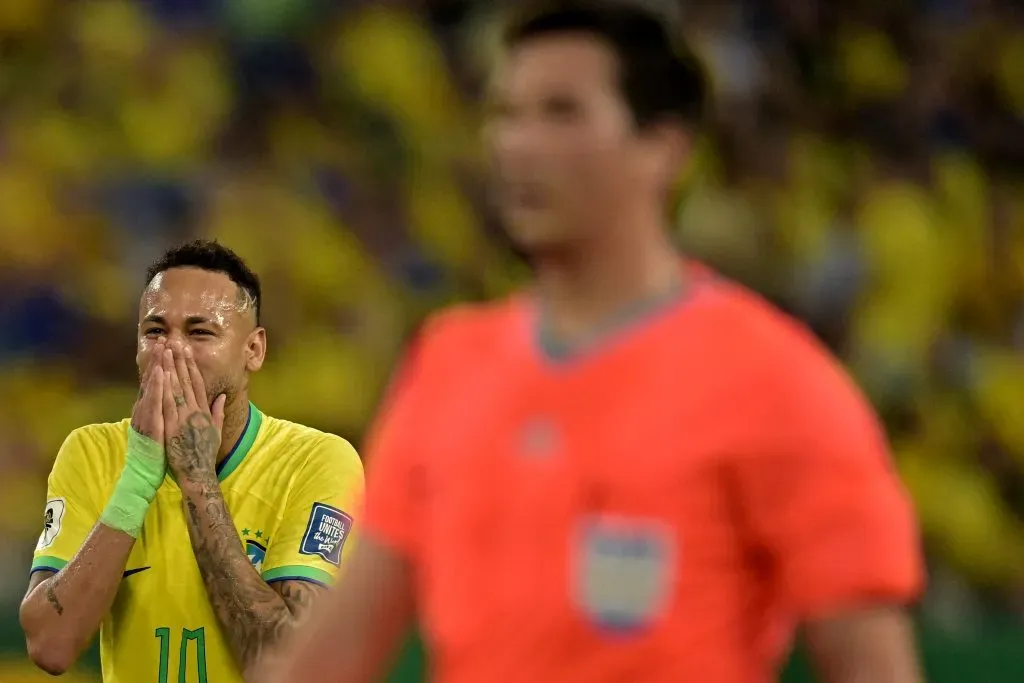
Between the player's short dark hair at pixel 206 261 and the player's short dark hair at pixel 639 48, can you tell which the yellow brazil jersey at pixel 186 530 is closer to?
the player's short dark hair at pixel 206 261

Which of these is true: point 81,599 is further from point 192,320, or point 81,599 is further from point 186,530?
point 192,320

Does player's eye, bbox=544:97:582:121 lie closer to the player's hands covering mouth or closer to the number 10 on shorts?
the player's hands covering mouth

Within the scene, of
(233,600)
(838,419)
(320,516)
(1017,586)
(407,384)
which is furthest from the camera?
(1017,586)

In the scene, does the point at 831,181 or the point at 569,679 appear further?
the point at 831,181

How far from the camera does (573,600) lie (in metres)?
1.24

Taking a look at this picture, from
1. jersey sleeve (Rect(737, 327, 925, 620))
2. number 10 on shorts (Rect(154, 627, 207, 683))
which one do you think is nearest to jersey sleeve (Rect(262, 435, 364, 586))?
number 10 on shorts (Rect(154, 627, 207, 683))

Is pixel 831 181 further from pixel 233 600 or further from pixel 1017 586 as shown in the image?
pixel 233 600

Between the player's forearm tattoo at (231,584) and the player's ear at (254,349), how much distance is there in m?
0.19

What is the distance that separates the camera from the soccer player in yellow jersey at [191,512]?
2.35 m

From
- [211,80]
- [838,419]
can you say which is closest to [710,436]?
[838,419]

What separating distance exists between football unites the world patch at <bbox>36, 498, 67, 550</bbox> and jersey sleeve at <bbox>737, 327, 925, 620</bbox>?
156 centimetres

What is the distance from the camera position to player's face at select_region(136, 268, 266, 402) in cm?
242

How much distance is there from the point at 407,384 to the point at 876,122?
18.6ft

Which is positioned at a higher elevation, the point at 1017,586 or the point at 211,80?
the point at 211,80
